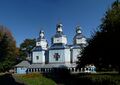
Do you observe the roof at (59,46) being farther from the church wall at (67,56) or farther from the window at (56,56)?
the window at (56,56)

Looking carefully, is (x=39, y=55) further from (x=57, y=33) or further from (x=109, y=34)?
(x=109, y=34)

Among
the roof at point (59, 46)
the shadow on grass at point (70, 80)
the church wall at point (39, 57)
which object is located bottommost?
the shadow on grass at point (70, 80)

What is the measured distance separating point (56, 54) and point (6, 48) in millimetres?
14944

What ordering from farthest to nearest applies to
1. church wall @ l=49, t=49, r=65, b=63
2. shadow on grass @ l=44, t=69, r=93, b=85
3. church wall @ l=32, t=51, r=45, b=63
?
1. church wall @ l=32, t=51, r=45, b=63
2. church wall @ l=49, t=49, r=65, b=63
3. shadow on grass @ l=44, t=69, r=93, b=85

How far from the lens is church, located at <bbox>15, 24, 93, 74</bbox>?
94500 mm

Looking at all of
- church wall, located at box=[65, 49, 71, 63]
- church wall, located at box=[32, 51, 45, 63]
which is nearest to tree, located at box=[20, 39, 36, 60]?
church wall, located at box=[32, 51, 45, 63]

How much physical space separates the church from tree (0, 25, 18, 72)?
340 inches

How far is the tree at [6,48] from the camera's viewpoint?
282ft

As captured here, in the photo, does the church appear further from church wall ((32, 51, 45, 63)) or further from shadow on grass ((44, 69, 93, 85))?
shadow on grass ((44, 69, 93, 85))

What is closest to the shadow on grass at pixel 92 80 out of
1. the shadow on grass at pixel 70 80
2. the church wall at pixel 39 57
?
the shadow on grass at pixel 70 80

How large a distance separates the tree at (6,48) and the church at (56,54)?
8626 mm

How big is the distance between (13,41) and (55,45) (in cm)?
1300

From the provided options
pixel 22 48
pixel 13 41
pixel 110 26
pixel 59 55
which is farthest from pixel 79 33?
pixel 110 26

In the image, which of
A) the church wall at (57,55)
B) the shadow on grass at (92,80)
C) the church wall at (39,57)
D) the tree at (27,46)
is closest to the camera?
the shadow on grass at (92,80)
